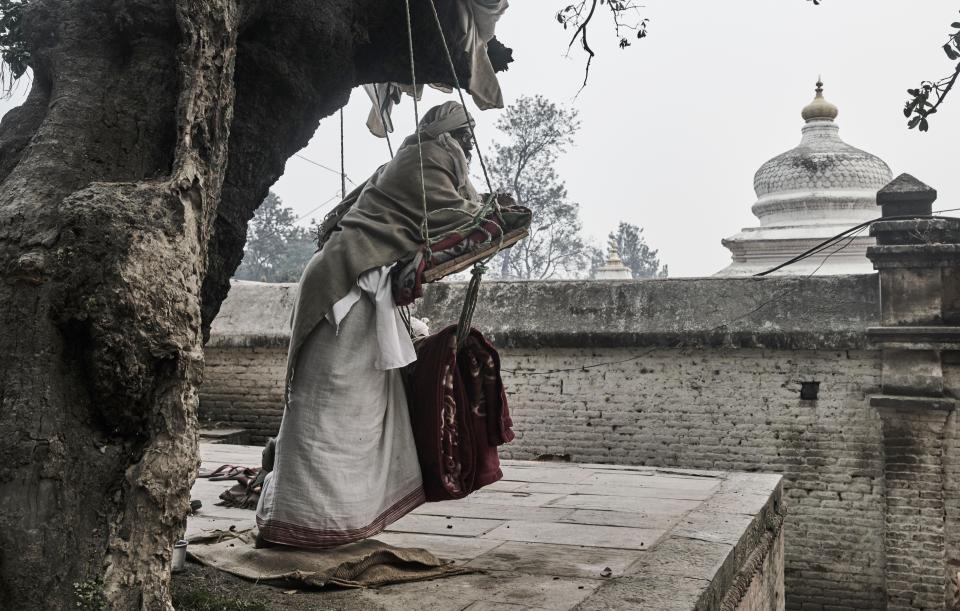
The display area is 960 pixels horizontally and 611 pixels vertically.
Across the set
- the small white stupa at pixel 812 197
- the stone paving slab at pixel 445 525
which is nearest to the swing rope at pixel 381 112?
the stone paving slab at pixel 445 525

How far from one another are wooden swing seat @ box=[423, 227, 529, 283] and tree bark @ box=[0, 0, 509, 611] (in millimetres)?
Result: 1199

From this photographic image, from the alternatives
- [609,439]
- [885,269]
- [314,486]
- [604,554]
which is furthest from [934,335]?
[314,486]

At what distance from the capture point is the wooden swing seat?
3.94 metres

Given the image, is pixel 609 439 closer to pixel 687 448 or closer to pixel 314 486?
pixel 687 448

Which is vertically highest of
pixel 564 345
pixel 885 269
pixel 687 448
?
pixel 885 269

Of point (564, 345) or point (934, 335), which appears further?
point (564, 345)

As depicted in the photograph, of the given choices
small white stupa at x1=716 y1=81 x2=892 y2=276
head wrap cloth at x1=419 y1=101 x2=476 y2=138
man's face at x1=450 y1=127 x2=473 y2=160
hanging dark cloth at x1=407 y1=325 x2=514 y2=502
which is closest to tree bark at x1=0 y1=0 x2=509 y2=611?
head wrap cloth at x1=419 y1=101 x2=476 y2=138

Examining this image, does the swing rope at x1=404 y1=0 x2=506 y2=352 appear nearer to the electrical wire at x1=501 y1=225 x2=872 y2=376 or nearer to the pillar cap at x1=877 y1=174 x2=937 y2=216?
the electrical wire at x1=501 y1=225 x2=872 y2=376

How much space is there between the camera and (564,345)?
959 cm

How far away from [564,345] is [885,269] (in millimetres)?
3236

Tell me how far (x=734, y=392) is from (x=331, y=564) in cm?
635

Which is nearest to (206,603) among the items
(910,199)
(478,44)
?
(478,44)

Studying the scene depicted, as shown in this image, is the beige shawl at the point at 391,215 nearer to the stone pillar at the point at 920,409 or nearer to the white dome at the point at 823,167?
the stone pillar at the point at 920,409

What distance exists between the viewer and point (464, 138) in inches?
169
